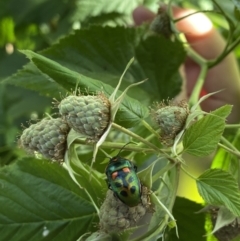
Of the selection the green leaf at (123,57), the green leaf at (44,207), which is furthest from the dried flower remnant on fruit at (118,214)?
the green leaf at (123,57)

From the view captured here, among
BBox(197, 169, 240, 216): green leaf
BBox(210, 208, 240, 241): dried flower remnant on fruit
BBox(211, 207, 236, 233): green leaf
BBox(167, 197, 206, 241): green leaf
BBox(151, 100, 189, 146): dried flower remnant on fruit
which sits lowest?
BBox(167, 197, 206, 241): green leaf

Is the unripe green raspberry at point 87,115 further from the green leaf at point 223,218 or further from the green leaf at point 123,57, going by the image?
the green leaf at point 123,57

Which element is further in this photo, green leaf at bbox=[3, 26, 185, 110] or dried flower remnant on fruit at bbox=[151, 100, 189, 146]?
green leaf at bbox=[3, 26, 185, 110]

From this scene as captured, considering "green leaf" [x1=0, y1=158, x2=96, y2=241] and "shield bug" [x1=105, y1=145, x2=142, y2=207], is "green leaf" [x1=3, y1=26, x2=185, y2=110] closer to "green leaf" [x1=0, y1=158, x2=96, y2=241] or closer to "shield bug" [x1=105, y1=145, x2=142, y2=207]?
"green leaf" [x1=0, y1=158, x2=96, y2=241]

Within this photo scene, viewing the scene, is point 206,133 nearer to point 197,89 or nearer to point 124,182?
point 124,182

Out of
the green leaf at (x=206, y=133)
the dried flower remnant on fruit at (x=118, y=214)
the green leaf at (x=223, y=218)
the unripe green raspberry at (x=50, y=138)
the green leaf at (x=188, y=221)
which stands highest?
the unripe green raspberry at (x=50, y=138)

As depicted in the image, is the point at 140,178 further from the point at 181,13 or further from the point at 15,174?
the point at 181,13

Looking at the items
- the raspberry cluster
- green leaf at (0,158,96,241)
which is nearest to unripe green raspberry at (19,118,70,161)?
the raspberry cluster
